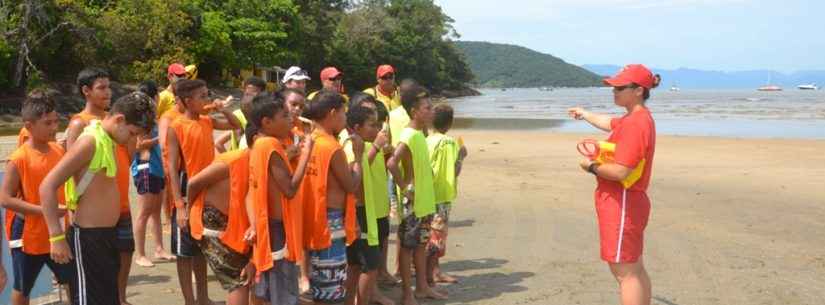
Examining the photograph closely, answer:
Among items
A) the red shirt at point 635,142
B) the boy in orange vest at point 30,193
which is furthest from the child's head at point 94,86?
the red shirt at point 635,142

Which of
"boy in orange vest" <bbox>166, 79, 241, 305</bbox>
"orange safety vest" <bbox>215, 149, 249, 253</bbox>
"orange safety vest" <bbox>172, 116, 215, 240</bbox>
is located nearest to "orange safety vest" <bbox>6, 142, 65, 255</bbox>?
"boy in orange vest" <bbox>166, 79, 241, 305</bbox>

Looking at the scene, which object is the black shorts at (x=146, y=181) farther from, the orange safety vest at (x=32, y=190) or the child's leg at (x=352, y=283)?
the child's leg at (x=352, y=283)

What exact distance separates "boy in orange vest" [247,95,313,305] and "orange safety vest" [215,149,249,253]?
0.09 m

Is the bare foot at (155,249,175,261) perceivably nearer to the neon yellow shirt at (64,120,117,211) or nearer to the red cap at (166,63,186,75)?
the red cap at (166,63,186,75)

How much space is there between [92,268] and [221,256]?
2.20 ft

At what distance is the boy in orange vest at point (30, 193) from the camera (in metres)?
4.48

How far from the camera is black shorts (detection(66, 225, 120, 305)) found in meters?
4.20

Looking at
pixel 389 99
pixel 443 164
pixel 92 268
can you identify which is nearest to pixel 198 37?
pixel 389 99

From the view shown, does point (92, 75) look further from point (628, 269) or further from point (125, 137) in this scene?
point (628, 269)

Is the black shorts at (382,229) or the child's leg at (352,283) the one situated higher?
the black shorts at (382,229)

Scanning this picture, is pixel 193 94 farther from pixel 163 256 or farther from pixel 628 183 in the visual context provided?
pixel 628 183

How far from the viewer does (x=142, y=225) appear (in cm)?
691

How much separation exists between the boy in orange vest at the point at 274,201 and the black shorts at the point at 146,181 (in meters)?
2.51

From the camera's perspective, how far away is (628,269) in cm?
493
